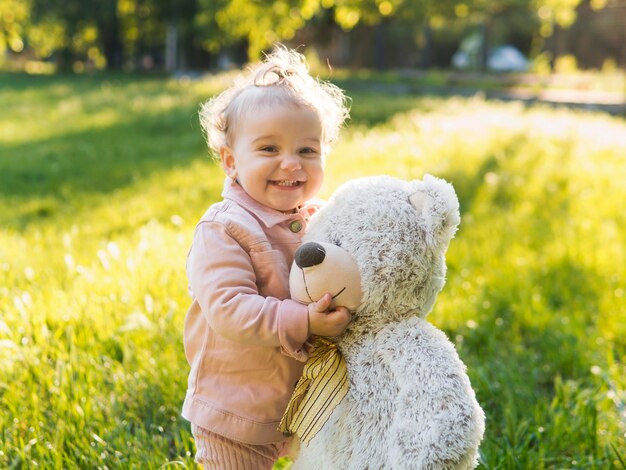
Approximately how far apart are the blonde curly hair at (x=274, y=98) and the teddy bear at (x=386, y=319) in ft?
0.90

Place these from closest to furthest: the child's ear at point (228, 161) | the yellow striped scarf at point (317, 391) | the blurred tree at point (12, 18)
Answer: the yellow striped scarf at point (317, 391) → the child's ear at point (228, 161) → the blurred tree at point (12, 18)

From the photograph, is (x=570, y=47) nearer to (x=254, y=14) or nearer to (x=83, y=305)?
(x=254, y=14)

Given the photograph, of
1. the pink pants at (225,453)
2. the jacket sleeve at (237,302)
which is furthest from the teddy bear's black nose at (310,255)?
the pink pants at (225,453)

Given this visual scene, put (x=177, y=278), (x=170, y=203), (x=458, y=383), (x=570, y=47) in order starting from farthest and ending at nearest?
1. (x=570, y=47)
2. (x=170, y=203)
3. (x=177, y=278)
4. (x=458, y=383)

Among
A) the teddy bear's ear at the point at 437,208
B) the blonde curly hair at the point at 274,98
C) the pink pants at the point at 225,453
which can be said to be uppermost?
the blonde curly hair at the point at 274,98

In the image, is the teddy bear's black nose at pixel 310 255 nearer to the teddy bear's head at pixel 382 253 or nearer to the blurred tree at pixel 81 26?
the teddy bear's head at pixel 382 253

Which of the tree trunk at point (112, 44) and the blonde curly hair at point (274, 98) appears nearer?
the blonde curly hair at point (274, 98)

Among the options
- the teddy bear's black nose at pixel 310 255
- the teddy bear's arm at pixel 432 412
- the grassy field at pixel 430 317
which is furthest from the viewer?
the grassy field at pixel 430 317

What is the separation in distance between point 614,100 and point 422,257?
14217 mm

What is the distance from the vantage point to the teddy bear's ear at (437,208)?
1750 millimetres

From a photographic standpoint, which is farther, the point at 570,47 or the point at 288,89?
the point at 570,47

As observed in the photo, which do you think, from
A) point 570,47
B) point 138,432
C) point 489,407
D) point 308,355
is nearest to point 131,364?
point 138,432

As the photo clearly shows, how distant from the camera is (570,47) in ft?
93.3

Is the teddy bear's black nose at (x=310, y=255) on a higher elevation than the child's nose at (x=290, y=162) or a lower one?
lower
